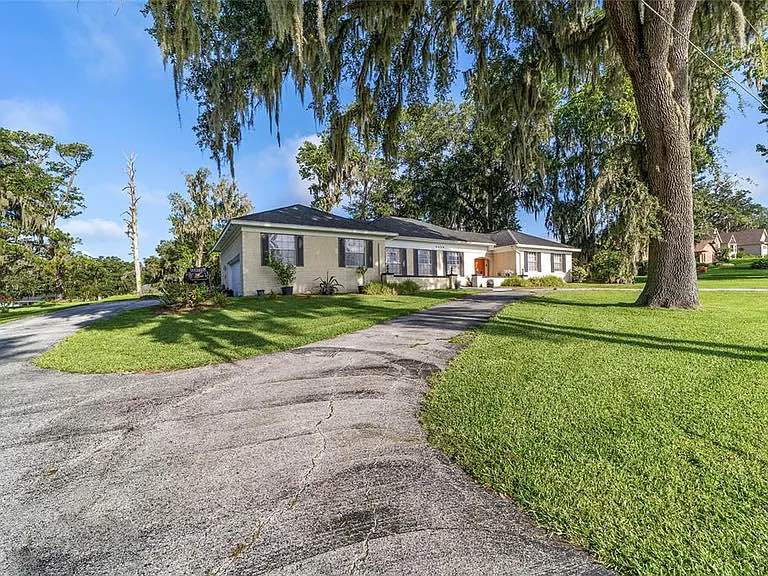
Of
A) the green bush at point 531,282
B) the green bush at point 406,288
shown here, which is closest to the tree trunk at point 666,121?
the green bush at point 406,288

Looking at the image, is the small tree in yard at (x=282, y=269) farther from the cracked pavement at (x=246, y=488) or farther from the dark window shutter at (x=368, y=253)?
the cracked pavement at (x=246, y=488)

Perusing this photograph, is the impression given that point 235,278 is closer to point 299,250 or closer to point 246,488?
point 299,250

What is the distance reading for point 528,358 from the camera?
4801 mm

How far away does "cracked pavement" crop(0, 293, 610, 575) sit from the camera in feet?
5.60

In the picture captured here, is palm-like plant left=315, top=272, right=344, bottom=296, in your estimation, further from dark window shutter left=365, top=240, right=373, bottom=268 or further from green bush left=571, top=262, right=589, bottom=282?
green bush left=571, top=262, right=589, bottom=282

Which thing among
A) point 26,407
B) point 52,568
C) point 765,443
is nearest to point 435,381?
point 765,443

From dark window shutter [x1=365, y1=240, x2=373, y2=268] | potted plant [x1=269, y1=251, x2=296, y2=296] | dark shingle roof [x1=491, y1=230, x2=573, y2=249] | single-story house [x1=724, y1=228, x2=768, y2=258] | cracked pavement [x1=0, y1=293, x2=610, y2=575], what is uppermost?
single-story house [x1=724, y1=228, x2=768, y2=258]

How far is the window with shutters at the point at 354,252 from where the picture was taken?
1577 centimetres

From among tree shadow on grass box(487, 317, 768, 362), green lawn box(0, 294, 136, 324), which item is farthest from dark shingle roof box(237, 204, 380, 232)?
tree shadow on grass box(487, 317, 768, 362)

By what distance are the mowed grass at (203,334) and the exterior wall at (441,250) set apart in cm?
773

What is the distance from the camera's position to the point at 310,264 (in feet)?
48.5

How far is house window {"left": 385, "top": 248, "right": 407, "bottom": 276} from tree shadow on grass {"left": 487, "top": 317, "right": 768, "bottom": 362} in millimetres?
10453

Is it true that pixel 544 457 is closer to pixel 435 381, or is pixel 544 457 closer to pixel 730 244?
pixel 435 381

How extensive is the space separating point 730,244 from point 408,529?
6918cm
